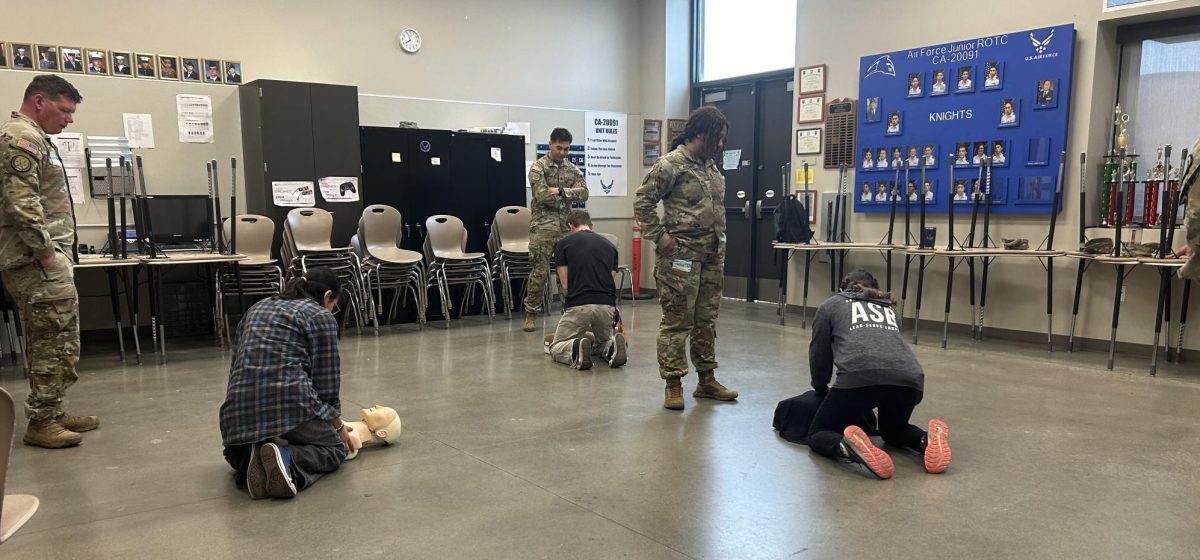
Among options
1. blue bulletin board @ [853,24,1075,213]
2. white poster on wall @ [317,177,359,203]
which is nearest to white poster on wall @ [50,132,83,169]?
white poster on wall @ [317,177,359,203]

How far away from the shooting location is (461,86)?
8.27m

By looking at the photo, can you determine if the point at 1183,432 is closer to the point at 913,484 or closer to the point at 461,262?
the point at 913,484

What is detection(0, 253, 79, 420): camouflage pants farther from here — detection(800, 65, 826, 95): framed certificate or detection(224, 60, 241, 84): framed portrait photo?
detection(800, 65, 826, 95): framed certificate

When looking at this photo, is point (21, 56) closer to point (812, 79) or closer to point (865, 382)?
point (865, 382)

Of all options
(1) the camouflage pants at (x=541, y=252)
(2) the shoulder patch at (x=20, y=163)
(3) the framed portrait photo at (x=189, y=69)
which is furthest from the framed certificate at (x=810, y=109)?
A: (2) the shoulder patch at (x=20, y=163)

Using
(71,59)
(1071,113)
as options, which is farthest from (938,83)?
(71,59)

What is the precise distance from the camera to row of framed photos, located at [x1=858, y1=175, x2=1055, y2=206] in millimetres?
5984

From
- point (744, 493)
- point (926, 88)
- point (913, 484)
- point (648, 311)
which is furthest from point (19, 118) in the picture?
point (926, 88)

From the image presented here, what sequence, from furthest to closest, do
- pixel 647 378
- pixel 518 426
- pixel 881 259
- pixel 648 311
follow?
pixel 648 311 → pixel 881 259 → pixel 647 378 → pixel 518 426

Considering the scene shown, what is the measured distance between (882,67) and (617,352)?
395cm

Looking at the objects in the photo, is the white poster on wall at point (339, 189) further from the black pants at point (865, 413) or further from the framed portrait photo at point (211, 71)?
the black pants at point (865, 413)

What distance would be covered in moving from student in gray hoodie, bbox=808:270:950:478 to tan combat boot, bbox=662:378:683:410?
2.79 ft

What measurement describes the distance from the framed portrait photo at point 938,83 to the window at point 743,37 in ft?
5.93

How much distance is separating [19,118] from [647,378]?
3.60 meters
